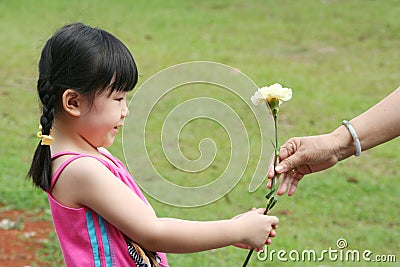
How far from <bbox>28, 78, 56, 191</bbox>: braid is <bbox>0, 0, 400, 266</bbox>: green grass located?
1.28 m

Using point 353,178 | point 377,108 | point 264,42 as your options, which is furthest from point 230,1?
point 377,108

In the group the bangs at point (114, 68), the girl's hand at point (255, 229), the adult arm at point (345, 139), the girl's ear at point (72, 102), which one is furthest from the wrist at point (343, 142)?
the girl's ear at point (72, 102)

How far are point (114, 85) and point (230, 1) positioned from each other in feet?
39.9

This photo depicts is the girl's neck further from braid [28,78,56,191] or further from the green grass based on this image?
the green grass

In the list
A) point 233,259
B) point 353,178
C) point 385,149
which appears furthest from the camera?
point 385,149

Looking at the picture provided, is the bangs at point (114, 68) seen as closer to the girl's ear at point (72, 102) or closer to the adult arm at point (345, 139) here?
the girl's ear at point (72, 102)

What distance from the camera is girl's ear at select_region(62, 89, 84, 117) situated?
220 centimetres

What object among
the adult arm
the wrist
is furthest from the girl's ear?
the wrist

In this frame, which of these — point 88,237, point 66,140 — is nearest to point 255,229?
point 88,237

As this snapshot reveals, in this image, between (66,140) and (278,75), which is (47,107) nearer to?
(66,140)

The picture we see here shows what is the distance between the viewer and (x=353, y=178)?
20.0ft

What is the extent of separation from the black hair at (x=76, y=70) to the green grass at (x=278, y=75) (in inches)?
49.8

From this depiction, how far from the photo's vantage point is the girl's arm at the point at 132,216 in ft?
6.98

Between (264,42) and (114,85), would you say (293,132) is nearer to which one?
(264,42)
